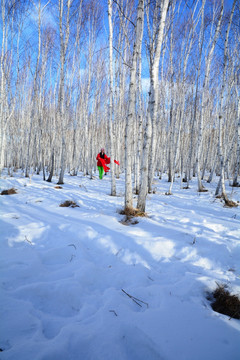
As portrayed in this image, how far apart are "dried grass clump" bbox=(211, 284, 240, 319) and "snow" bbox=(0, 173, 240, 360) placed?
9 cm

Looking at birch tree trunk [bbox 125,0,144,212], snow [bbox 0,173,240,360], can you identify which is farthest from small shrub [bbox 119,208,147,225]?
snow [bbox 0,173,240,360]

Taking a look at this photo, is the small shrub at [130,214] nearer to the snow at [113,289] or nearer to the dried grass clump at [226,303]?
the snow at [113,289]

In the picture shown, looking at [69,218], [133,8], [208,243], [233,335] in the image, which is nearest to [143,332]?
[233,335]

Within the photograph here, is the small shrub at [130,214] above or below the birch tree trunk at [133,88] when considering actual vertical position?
below

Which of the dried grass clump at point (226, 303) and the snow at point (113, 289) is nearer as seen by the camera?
the snow at point (113, 289)

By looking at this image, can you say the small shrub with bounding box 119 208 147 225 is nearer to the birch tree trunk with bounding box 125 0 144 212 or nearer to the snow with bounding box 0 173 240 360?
the birch tree trunk with bounding box 125 0 144 212

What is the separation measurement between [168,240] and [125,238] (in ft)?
2.22

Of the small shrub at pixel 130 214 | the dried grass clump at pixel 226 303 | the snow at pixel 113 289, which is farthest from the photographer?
the small shrub at pixel 130 214

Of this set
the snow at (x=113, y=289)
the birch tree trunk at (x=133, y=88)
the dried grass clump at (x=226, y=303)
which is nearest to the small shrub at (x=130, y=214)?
the birch tree trunk at (x=133, y=88)

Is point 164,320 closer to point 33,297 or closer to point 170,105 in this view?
point 33,297

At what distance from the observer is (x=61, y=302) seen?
1.36m

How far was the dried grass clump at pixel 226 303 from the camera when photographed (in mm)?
1359

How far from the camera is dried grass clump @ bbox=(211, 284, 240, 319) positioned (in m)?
1.36

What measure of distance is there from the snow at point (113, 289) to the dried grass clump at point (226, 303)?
9 centimetres
